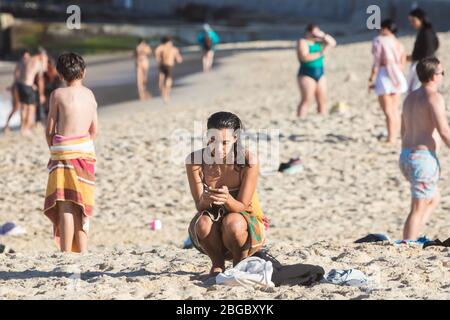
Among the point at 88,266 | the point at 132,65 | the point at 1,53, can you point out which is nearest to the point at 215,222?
the point at 88,266

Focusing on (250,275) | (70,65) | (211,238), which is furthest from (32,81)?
(250,275)

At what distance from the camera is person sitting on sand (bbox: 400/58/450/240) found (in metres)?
7.82

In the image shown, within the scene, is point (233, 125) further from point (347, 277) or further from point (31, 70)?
point (31, 70)

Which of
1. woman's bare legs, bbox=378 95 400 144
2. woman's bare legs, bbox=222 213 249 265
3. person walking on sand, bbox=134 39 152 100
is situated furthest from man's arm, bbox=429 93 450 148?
person walking on sand, bbox=134 39 152 100

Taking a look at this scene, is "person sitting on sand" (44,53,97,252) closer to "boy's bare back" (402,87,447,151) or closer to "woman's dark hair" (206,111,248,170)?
"woman's dark hair" (206,111,248,170)

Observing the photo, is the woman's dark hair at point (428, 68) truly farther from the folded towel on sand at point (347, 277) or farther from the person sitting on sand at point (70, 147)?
the person sitting on sand at point (70, 147)

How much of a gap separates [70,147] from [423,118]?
242cm

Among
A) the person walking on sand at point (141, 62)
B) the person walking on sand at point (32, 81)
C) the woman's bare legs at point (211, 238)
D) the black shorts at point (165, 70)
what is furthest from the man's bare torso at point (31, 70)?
the woman's bare legs at point (211, 238)

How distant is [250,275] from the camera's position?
625 cm

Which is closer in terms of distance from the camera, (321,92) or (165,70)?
(321,92)

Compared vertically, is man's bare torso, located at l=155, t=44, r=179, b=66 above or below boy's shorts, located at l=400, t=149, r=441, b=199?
above

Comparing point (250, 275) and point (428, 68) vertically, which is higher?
point (428, 68)

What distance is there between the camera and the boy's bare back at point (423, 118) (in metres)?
7.82
